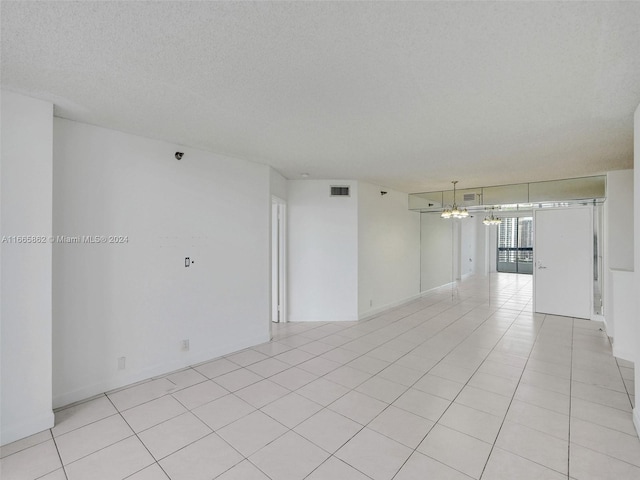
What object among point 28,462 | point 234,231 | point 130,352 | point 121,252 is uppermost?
point 234,231

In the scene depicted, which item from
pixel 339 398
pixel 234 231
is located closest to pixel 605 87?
pixel 339 398

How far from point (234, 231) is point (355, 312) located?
2815 mm

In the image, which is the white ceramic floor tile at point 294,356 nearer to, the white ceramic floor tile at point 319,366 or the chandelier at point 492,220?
the white ceramic floor tile at point 319,366

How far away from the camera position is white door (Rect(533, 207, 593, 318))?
5.61m

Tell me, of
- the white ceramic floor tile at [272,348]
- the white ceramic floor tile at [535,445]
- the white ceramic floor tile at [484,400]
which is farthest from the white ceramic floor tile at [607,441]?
the white ceramic floor tile at [272,348]

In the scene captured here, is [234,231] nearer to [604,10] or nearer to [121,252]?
[121,252]

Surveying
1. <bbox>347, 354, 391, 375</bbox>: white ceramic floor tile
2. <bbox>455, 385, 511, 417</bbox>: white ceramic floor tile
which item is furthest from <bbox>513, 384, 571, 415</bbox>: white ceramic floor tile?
<bbox>347, 354, 391, 375</bbox>: white ceramic floor tile

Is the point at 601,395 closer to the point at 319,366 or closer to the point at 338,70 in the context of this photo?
the point at 319,366

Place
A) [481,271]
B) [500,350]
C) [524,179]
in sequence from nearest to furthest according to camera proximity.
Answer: [500,350], [524,179], [481,271]

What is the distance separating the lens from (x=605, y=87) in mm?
2145

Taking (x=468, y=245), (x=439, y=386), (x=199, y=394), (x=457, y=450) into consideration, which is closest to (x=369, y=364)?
(x=439, y=386)

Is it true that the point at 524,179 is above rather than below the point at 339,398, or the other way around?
above

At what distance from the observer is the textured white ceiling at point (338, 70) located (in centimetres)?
146

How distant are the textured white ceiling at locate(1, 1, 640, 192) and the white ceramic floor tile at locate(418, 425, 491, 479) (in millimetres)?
2670
